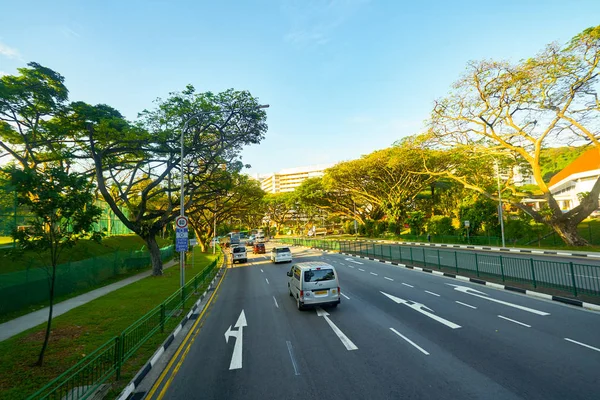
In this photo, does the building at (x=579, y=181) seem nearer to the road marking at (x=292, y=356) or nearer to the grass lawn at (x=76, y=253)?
the road marking at (x=292, y=356)

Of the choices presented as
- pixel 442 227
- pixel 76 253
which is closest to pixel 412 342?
pixel 76 253

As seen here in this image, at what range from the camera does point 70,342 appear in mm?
9031

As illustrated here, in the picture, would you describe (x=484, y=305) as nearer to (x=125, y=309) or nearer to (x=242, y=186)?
(x=125, y=309)

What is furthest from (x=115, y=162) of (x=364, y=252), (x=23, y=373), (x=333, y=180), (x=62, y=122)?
(x=333, y=180)

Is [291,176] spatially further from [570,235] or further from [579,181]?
[570,235]

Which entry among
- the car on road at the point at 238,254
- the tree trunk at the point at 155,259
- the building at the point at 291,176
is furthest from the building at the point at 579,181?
the building at the point at 291,176

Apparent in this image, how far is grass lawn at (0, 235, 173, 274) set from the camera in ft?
35.7

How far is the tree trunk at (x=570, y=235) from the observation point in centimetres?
2541

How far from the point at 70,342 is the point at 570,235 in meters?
36.2

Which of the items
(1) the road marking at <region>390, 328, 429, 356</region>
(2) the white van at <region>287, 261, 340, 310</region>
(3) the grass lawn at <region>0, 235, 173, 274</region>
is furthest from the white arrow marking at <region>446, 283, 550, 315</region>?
(3) the grass lawn at <region>0, 235, 173, 274</region>

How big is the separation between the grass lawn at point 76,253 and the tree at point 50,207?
1.59 ft

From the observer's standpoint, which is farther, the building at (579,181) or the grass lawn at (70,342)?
the building at (579,181)

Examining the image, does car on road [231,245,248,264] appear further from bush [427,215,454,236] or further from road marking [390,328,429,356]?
bush [427,215,454,236]

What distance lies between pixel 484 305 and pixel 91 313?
1630 centimetres
